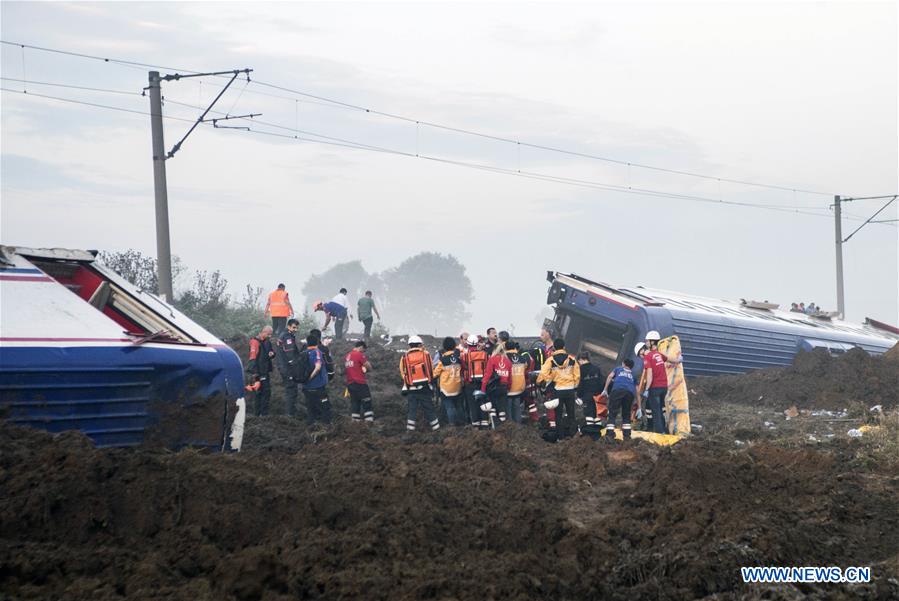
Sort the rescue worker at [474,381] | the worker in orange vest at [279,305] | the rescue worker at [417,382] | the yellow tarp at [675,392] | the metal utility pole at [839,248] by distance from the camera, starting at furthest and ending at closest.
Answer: the metal utility pole at [839,248] → the worker in orange vest at [279,305] → the yellow tarp at [675,392] → the rescue worker at [474,381] → the rescue worker at [417,382]

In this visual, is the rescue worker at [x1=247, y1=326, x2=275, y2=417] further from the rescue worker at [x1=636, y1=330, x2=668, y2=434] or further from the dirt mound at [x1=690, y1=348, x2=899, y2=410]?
the dirt mound at [x1=690, y1=348, x2=899, y2=410]

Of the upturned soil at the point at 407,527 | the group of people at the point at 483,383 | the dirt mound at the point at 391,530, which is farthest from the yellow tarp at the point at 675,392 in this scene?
the dirt mound at the point at 391,530

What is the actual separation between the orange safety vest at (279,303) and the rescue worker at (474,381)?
6.68m

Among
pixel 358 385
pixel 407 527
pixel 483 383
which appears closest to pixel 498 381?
pixel 483 383

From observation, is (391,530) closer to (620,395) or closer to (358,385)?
(620,395)

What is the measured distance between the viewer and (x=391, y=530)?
21.6 feet

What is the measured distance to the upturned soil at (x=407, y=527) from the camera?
5.51 meters

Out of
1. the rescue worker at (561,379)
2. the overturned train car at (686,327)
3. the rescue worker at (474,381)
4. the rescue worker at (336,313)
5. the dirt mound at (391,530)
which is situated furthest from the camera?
the rescue worker at (336,313)

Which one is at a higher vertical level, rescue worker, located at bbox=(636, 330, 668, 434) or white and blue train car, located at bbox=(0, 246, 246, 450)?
white and blue train car, located at bbox=(0, 246, 246, 450)

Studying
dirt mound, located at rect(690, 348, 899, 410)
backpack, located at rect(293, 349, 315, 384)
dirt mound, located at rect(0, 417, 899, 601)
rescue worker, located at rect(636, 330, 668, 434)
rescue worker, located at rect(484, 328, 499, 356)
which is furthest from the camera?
dirt mound, located at rect(690, 348, 899, 410)

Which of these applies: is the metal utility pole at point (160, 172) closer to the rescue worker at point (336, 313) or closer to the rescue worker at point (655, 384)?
the rescue worker at point (336, 313)

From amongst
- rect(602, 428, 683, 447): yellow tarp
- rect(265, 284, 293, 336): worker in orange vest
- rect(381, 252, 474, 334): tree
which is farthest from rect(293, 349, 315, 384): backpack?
rect(381, 252, 474, 334): tree

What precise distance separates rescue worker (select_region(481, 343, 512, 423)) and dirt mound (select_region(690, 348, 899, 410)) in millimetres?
6256

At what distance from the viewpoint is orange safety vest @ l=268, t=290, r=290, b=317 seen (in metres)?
21.3
